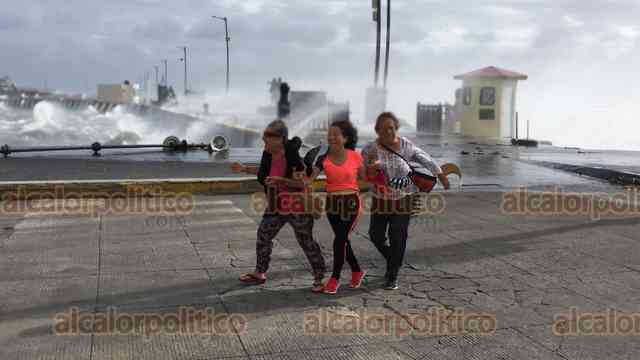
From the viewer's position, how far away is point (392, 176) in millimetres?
5902

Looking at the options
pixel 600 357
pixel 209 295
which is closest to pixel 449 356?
pixel 600 357

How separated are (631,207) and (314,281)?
6222mm

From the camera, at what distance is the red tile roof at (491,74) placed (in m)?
26.9

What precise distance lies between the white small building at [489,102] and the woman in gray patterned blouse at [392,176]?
2205 cm

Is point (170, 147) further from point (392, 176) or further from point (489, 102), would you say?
point (392, 176)

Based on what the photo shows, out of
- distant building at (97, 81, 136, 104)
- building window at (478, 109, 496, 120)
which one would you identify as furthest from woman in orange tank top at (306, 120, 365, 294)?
distant building at (97, 81, 136, 104)

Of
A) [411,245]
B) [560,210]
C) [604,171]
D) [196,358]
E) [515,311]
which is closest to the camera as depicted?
[196,358]

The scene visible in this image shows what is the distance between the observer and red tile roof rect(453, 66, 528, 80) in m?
26.9

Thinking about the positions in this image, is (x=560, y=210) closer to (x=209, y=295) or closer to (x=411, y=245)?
(x=411, y=245)

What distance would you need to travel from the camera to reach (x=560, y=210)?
10000mm

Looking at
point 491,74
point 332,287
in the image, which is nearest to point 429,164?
point 332,287

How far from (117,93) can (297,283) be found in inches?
5648

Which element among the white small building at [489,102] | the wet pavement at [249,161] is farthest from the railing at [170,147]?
the white small building at [489,102]

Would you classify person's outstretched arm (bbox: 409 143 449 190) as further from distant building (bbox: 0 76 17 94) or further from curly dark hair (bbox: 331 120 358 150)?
distant building (bbox: 0 76 17 94)
